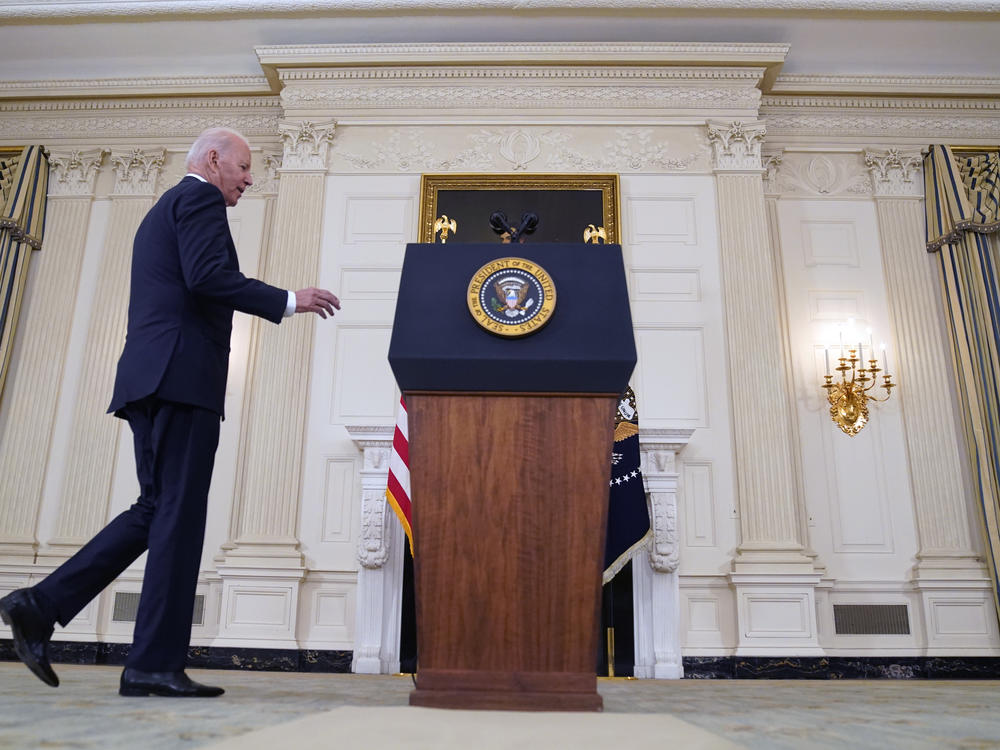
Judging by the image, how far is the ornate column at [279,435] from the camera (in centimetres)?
466

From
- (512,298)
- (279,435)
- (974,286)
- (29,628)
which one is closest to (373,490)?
(279,435)

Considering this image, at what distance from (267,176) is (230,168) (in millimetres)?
3838

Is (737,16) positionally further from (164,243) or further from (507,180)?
(164,243)

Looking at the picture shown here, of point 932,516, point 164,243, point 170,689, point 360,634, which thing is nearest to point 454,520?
point 170,689

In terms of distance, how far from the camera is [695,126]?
560cm

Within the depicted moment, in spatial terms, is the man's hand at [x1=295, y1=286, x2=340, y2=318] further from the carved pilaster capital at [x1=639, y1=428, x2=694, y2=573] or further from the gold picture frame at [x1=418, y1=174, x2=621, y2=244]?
the gold picture frame at [x1=418, y1=174, x2=621, y2=244]

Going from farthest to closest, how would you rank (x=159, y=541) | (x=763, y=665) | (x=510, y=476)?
1. (x=763, y=665)
2. (x=159, y=541)
3. (x=510, y=476)

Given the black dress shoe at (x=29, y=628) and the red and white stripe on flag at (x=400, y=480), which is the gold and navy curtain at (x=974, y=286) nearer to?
the red and white stripe on flag at (x=400, y=480)

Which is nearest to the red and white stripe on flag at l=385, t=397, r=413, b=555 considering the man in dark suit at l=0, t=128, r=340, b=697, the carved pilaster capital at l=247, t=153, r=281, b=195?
the man in dark suit at l=0, t=128, r=340, b=697

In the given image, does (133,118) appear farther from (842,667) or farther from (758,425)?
(842,667)

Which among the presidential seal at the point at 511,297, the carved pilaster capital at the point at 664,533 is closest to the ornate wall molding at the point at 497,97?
the carved pilaster capital at the point at 664,533

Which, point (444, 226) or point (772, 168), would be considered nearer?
point (444, 226)

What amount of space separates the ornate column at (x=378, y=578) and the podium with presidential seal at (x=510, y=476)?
298 centimetres

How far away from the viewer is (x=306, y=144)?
18.5 ft
